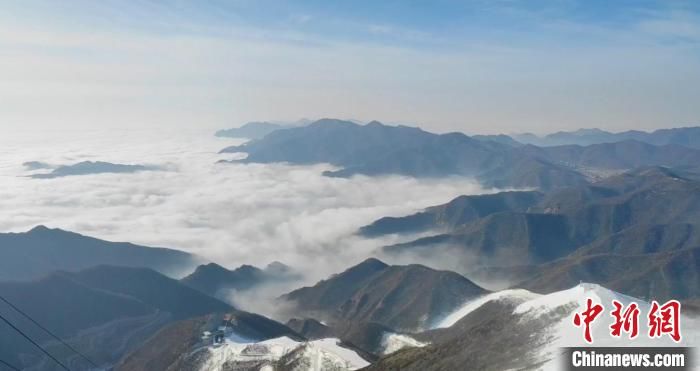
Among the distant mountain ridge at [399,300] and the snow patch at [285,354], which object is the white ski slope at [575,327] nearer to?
the snow patch at [285,354]

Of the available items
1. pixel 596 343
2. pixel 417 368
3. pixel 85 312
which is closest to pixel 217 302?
pixel 85 312

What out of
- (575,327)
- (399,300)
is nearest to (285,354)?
(575,327)

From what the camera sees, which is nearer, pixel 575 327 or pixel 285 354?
pixel 575 327

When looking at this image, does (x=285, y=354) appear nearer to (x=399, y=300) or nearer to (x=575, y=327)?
(x=575, y=327)

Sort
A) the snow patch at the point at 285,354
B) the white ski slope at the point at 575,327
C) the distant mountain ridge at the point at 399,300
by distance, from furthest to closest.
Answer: the distant mountain ridge at the point at 399,300 → the snow patch at the point at 285,354 → the white ski slope at the point at 575,327

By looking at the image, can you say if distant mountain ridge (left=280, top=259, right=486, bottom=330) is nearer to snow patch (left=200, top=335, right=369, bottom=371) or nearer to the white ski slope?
snow patch (left=200, top=335, right=369, bottom=371)

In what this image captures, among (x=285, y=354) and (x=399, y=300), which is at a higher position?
(x=285, y=354)

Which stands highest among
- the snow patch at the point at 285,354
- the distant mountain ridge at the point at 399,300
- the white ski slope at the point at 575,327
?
the white ski slope at the point at 575,327

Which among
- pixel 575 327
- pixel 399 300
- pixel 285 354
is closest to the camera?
pixel 575 327

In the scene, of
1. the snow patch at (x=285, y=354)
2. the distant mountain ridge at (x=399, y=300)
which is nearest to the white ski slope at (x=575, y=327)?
the snow patch at (x=285, y=354)

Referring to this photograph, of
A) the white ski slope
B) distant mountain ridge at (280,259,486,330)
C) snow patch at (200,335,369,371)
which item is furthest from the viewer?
distant mountain ridge at (280,259,486,330)

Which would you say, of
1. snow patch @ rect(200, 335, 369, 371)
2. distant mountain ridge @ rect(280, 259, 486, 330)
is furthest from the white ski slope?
distant mountain ridge @ rect(280, 259, 486, 330)

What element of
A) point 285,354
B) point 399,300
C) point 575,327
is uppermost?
point 575,327
